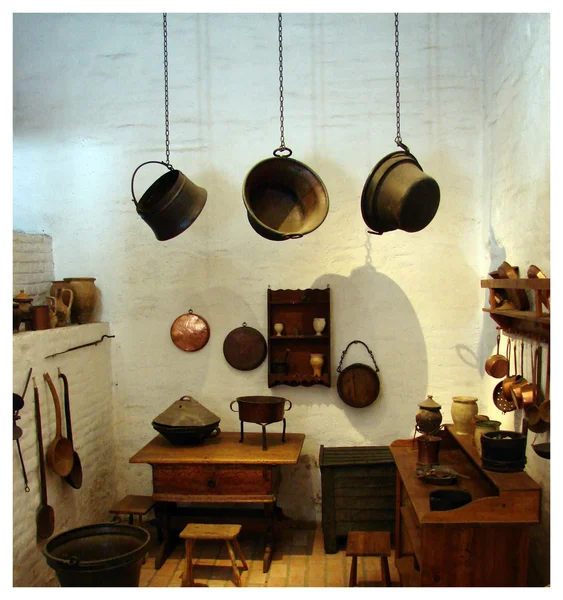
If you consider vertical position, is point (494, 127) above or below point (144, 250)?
above

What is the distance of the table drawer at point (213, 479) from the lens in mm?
4418

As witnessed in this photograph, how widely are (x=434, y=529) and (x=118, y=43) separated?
426cm

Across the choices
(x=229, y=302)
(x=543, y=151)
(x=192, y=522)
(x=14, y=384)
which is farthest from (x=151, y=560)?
(x=543, y=151)

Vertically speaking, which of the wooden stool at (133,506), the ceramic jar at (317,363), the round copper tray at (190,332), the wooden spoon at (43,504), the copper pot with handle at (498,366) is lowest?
the wooden stool at (133,506)

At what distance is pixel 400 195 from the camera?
3492 mm

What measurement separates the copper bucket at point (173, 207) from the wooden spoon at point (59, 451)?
122cm

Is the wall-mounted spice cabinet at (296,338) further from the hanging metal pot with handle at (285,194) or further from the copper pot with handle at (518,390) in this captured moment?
the copper pot with handle at (518,390)

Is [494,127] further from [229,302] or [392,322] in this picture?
[229,302]

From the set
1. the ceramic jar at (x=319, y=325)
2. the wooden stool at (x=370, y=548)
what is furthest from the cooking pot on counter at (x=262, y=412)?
the wooden stool at (x=370, y=548)

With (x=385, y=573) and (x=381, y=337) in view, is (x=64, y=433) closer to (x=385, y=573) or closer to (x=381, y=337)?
(x=385, y=573)

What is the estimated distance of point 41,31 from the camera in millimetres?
5223

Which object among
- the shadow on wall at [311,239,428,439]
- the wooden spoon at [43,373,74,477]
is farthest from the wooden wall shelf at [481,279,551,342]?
the wooden spoon at [43,373,74,477]

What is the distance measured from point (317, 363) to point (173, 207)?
174cm
